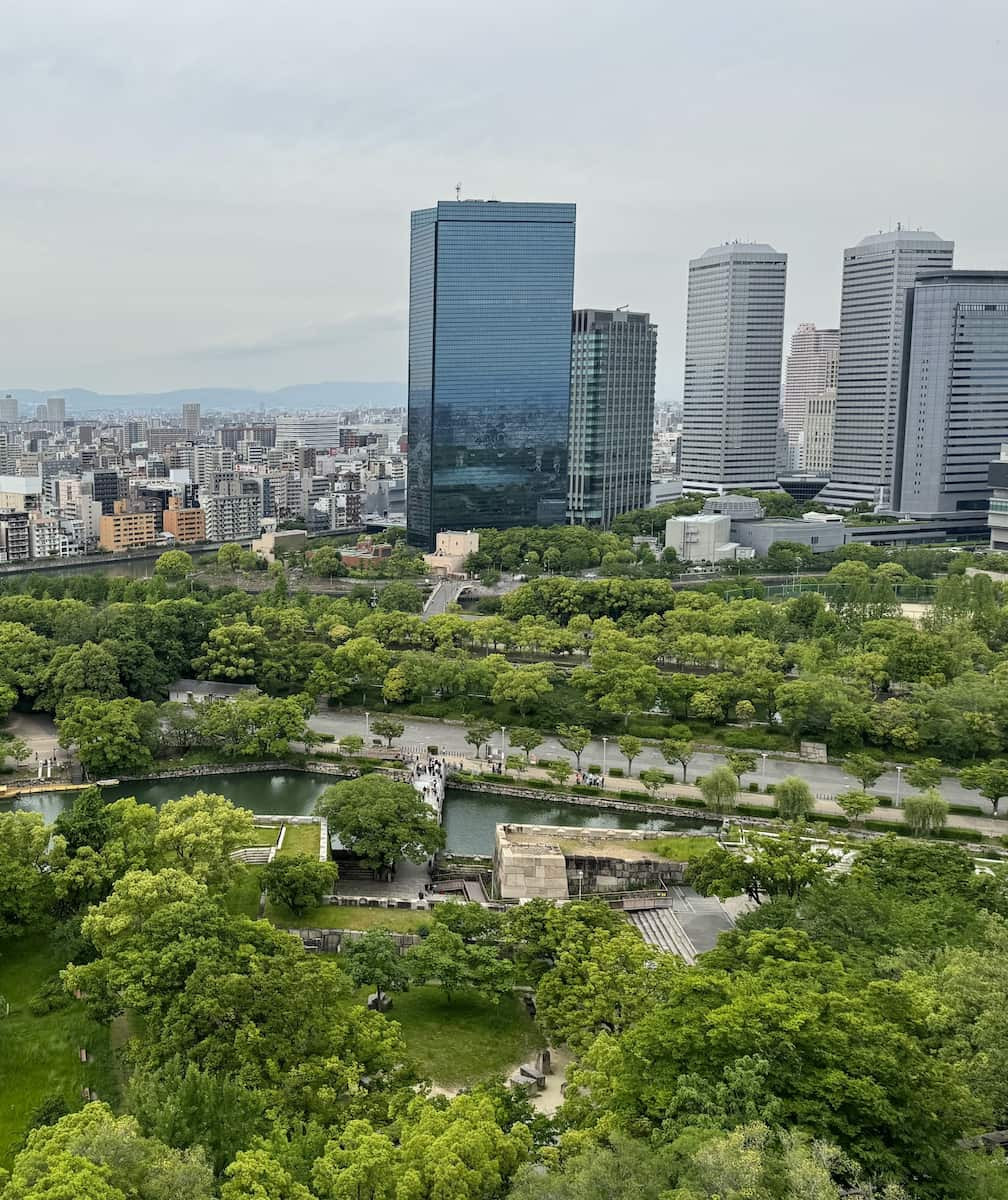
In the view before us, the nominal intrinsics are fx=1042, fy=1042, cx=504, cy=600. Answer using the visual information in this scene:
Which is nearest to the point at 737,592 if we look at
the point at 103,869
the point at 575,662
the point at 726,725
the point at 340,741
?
the point at 575,662

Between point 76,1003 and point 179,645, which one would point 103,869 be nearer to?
point 76,1003

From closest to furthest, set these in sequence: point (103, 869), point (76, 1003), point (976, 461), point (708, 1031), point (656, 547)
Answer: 1. point (708, 1031)
2. point (76, 1003)
3. point (103, 869)
4. point (656, 547)
5. point (976, 461)

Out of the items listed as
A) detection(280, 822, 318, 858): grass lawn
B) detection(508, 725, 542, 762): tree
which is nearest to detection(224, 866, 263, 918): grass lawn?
detection(280, 822, 318, 858): grass lawn

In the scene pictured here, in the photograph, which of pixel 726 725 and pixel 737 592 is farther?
pixel 737 592

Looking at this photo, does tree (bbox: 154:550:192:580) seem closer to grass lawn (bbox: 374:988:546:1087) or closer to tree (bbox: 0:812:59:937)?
tree (bbox: 0:812:59:937)

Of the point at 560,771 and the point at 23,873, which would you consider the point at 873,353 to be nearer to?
the point at 560,771

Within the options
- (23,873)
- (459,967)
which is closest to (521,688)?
(459,967)

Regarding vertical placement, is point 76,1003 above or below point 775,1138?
below

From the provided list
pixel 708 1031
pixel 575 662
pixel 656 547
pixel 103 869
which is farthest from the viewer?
pixel 656 547
